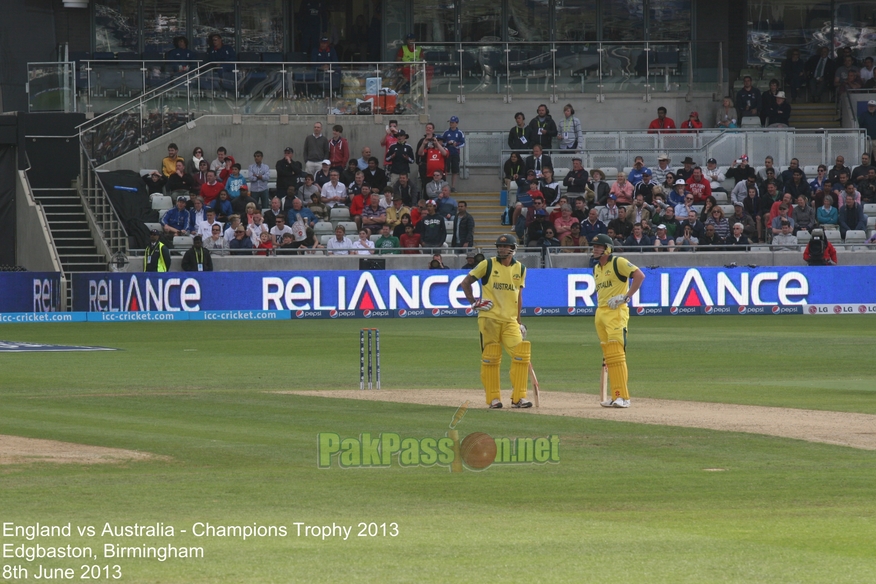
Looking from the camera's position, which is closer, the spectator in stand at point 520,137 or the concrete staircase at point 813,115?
the spectator in stand at point 520,137

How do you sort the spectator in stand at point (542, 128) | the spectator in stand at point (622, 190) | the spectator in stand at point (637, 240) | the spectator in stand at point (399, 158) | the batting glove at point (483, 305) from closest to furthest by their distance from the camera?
the batting glove at point (483, 305)
the spectator in stand at point (637, 240)
the spectator in stand at point (622, 190)
the spectator in stand at point (399, 158)
the spectator in stand at point (542, 128)

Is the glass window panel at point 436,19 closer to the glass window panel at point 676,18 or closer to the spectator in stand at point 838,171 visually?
the glass window panel at point 676,18

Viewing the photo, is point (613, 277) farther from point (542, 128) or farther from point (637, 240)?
point (542, 128)

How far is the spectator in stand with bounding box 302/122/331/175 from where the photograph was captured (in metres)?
→ 38.1

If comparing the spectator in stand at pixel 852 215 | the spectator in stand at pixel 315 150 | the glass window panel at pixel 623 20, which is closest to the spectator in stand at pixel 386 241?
the spectator in stand at pixel 315 150

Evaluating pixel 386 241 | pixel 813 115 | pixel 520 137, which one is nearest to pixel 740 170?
pixel 520 137

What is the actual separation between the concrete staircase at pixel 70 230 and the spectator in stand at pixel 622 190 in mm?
13920

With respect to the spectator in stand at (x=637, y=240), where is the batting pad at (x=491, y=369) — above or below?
below

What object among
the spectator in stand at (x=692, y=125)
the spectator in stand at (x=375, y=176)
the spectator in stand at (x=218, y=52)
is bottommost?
the spectator in stand at (x=375, y=176)

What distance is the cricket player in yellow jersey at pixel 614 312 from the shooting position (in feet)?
50.8

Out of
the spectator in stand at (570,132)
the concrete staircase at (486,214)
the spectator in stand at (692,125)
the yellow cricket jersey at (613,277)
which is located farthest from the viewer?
the spectator in stand at (692,125)

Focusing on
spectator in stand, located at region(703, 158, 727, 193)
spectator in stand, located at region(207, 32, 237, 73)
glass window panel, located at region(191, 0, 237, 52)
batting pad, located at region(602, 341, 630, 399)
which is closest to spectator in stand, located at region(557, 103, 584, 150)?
spectator in stand, located at region(703, 158, 727, 193)

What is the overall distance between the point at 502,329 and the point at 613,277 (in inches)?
59.0

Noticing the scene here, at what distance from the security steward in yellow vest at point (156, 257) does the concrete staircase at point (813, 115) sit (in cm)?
2275
